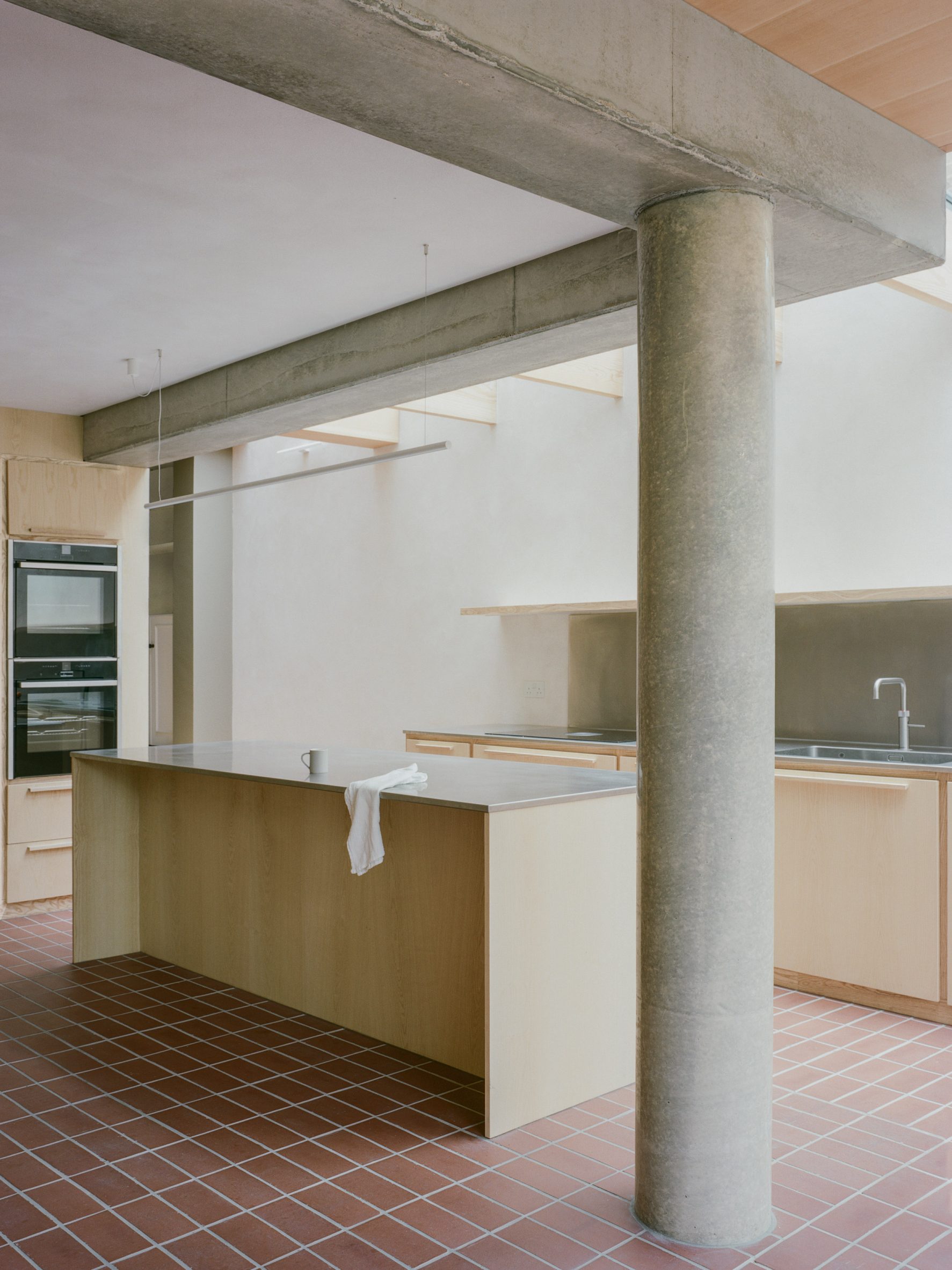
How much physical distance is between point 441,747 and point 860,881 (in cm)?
234

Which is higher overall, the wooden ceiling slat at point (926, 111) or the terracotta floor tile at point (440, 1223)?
the wooden ceiling slat at point (926, 111)

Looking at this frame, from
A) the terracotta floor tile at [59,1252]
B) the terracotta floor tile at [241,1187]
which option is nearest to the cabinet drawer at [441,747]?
the terracotta floor tile at [241,1187]

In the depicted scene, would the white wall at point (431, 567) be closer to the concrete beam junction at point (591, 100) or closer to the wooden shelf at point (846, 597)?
the wooden shelf at point (846, 597)

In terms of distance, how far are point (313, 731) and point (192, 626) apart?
2323 millimetres

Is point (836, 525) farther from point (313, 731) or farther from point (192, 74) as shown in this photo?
point (313, 731)

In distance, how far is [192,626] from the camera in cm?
1042

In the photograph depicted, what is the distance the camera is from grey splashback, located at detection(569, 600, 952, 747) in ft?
15.5

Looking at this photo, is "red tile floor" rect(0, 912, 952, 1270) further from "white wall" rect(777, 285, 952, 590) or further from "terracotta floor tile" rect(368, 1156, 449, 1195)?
"white wall" rect(777, 285, 952, 590)

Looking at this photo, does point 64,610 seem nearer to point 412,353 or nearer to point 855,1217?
point 412,353

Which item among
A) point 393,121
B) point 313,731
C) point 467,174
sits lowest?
point 313,731

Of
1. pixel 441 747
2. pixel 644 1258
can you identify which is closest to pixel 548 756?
pixel 441 747

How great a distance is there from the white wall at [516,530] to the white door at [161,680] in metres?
2.58

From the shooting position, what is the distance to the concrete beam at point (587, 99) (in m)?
1.99

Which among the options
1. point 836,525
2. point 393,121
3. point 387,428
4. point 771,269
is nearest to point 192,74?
point 393,121
